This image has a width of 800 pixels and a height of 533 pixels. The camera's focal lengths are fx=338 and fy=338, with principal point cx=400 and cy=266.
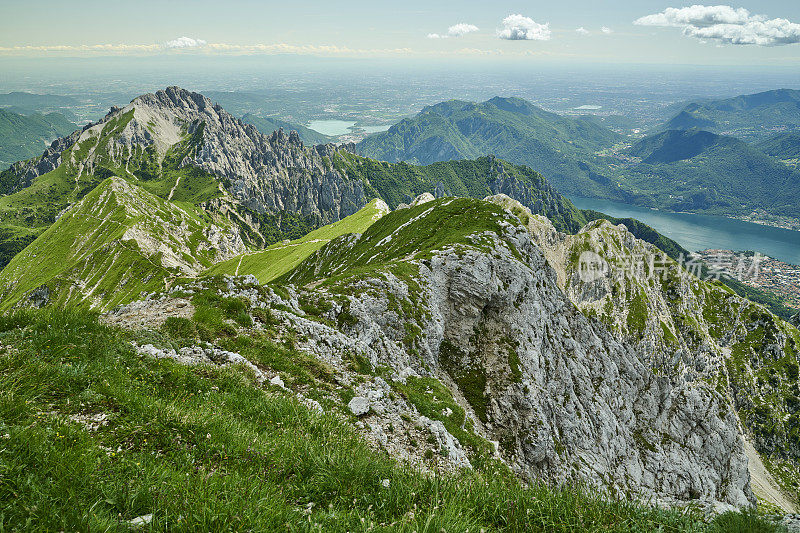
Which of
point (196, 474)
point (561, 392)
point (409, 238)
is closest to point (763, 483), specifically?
point (561, 392)

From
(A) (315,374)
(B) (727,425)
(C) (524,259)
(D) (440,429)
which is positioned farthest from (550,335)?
(B) (727,425)

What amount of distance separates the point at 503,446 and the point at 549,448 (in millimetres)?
5055

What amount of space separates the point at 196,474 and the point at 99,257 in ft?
611

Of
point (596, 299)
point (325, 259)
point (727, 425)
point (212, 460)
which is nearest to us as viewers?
point (212, 460)

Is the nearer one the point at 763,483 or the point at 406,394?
the point at 406,394

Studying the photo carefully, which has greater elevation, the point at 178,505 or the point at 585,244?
the point at 178,505

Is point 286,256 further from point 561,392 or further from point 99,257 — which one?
point 99,257

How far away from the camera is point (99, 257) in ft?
472

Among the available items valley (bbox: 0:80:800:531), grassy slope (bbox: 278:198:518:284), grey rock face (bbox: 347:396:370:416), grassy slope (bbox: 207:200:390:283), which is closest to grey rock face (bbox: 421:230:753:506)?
valley (bbox: 0:80:800:531)

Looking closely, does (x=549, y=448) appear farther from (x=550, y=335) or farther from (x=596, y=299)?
(x=596, y=299)

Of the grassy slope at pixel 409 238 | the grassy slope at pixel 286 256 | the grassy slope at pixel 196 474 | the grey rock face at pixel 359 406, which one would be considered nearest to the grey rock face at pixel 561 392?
the grassy slope at pixel 409 238

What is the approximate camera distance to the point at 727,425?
6600 cm

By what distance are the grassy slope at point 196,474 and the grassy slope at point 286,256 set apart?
267 feet

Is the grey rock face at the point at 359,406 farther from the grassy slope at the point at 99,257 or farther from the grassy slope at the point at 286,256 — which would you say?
the grassy slope at the point at 99,257
